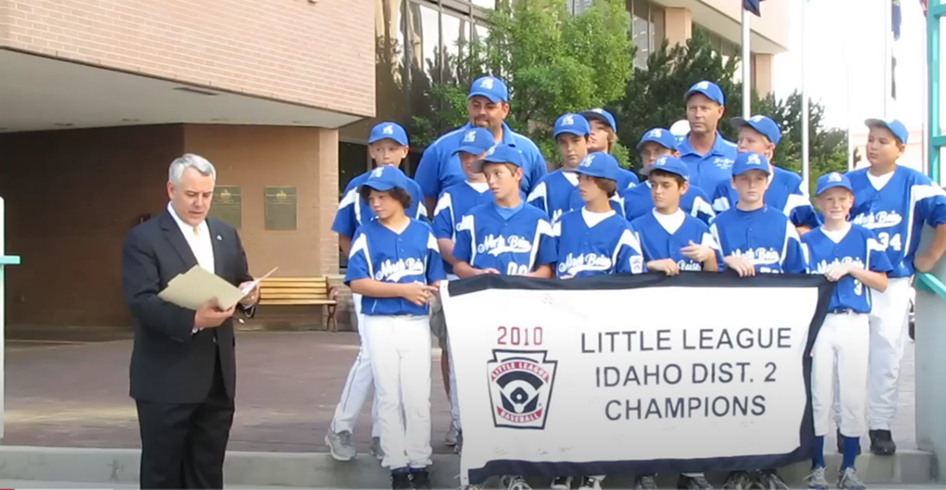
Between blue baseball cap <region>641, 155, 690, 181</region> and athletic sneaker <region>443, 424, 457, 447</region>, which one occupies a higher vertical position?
blue baseball cap <region>641, 155, 690, 181</region>

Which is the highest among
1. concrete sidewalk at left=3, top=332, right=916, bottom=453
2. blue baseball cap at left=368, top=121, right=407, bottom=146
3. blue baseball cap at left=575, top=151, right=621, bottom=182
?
blue baseball cap at left=368, top=121, right=407, bottom=146

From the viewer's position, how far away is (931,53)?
6.87m

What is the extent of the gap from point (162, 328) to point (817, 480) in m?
3.75

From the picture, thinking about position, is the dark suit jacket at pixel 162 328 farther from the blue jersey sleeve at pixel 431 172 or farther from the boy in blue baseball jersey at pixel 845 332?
the boy in blue baseball jersey at pixel 845 332

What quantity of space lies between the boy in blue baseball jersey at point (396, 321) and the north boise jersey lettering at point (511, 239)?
0.95ft

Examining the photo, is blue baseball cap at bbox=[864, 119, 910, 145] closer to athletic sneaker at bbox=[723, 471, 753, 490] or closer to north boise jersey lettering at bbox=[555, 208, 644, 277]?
north boise jersey lettering at bbox=[555, 208, 644, 277]

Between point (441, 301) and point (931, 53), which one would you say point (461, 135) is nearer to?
point (441, 301)

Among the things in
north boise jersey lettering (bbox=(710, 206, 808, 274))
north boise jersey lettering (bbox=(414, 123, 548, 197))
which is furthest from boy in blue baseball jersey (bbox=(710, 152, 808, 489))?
north boise jersey lettering (bbox=(414, 123, 548, 197))

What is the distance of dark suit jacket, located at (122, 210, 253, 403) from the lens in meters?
4.54

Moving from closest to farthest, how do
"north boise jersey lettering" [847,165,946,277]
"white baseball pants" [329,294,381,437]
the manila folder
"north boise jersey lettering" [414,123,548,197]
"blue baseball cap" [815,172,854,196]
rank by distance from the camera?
1. the manila folder
2. "blue baseball cap" [815,172,854,196]
3. "white baseball pants" [329,294,381,437]
4. "north boise jersey lettering" [847,165,946,277]
5. "north boise jersey lettering" [414,123,548,197]

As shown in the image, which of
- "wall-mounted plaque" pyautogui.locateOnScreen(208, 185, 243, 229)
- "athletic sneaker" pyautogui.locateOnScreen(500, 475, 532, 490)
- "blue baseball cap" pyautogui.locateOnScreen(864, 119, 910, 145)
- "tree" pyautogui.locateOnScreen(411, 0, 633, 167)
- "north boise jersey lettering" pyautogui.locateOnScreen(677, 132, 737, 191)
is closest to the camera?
"athletic sneaker" pyautogui.locateOnScreen(500, 475, 532, 490)

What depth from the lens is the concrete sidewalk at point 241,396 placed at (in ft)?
24.3

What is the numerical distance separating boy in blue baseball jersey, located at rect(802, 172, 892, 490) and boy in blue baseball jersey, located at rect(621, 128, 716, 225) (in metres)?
0.66

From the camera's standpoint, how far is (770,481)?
19.5 feet
